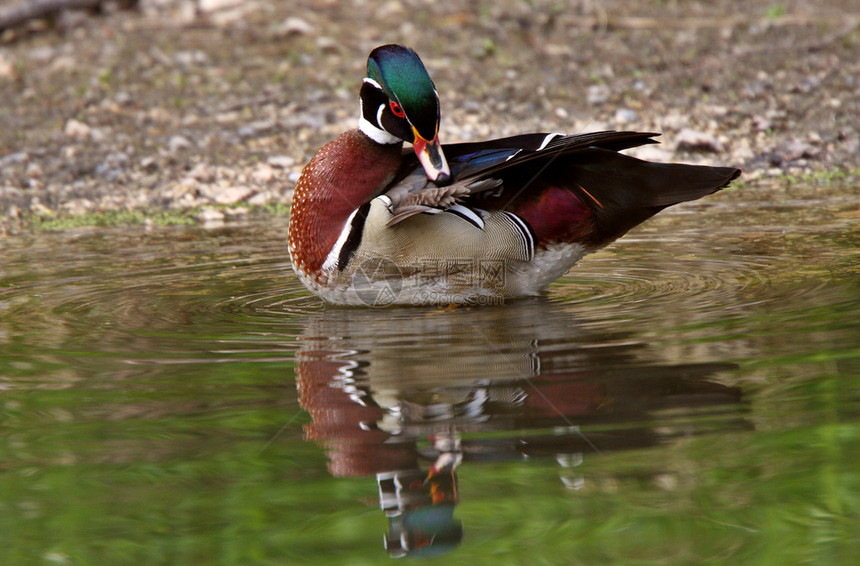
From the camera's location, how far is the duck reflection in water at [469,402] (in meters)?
2.33

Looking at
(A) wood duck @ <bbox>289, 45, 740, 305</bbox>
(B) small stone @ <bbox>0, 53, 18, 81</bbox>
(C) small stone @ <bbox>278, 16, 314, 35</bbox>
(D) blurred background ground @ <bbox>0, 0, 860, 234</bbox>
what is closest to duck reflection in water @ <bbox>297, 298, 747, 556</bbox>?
(A) wood duck @ <bbox>289, 45, 740, 305</bbox>

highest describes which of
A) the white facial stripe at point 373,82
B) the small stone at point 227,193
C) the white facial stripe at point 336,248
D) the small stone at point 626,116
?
the white facial stripe at point 373,82

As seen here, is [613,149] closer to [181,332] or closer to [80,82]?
[181,332]

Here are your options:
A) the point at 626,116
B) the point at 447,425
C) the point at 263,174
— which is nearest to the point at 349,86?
the point at 263,174

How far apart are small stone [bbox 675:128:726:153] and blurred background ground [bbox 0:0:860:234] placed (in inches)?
0.5

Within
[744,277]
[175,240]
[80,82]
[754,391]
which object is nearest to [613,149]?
[744,277]

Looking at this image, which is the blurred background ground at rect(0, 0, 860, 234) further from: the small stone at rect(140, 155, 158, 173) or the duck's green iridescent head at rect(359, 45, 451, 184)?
the duck's green iridescent head at rect(359, 45, 451, 184)

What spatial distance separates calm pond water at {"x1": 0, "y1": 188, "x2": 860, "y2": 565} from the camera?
2109mm

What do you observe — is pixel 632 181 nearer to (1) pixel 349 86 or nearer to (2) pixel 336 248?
(2) pixel 336 248

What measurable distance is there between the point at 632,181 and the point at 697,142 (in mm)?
3464

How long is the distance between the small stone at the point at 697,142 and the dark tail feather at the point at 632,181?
A: 3328 millimetres

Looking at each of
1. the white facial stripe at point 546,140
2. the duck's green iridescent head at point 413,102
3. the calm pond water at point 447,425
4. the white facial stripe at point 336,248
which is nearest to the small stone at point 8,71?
the calm pond water at point 447,425

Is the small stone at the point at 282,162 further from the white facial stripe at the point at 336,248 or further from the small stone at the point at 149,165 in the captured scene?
the white facial stripe at the point at 336,248

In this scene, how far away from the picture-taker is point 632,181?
425 centimetres
